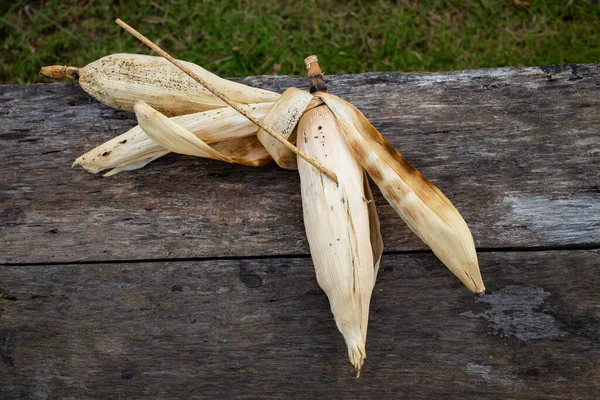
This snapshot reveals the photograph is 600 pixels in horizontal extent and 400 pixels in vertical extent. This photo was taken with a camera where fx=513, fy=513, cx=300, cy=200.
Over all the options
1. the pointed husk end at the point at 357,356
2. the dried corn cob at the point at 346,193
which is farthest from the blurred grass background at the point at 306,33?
the pointed husk end at the point at 357,356

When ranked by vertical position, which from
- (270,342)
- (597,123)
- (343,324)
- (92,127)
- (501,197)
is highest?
(92,127)

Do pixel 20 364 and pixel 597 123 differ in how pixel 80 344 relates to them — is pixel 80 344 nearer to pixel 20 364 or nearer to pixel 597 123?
pixel 20 364

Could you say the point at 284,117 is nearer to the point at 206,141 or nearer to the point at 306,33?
the point at 206,141

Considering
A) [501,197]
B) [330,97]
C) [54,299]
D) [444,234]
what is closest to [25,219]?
[54,299]

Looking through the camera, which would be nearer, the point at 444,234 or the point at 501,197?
the point at 444,234

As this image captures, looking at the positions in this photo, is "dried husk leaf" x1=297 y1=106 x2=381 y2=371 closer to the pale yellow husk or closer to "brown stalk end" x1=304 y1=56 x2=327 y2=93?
"brown stalk end" x1=304 y1=56 x2=327 y2=93

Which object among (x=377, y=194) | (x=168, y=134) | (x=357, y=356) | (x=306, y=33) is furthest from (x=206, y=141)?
(x=306, y=33)

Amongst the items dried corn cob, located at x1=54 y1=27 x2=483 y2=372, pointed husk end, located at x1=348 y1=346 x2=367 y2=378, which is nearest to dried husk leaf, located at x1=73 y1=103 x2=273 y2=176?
dried corn cob, located at x1=54 y1=27 x2=483 y2=372
